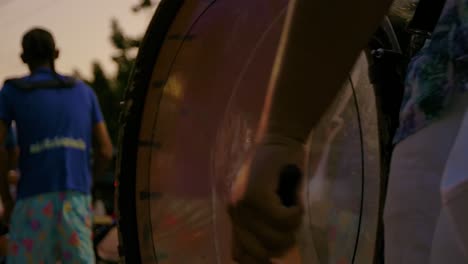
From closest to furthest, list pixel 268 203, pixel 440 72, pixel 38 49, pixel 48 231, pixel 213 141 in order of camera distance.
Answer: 1. pixel 268 203
2. pixel 440 72
3. pixel 213 141
4. pixel 48 231
5. pixel 38 49

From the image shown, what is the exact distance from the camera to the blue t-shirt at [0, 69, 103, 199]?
442 cm

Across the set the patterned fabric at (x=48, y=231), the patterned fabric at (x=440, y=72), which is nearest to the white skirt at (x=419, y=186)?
the patterned fabric at (x=440, y=72)

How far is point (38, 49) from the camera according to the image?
461cm

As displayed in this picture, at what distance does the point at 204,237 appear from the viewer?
2547mm

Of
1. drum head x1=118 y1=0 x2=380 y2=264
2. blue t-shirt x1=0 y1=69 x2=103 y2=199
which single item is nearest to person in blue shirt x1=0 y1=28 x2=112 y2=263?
blue t-shirt x1=0 y1=69 x2=103 y2=199

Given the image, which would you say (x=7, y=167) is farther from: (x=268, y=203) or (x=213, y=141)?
(x=268, y=203)

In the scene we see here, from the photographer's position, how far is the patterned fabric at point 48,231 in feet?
14.4

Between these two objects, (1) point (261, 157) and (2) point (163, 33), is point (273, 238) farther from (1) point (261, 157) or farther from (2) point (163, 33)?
(2) point (163, 33)

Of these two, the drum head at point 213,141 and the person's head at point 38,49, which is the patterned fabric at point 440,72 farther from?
the person's head at point 38,49

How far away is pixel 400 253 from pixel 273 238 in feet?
1.60

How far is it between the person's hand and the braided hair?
11.3 ft

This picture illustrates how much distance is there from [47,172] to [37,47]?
611 millimetres

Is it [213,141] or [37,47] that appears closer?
[213,141]

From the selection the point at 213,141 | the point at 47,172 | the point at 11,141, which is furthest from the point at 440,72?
the point at 11,141
